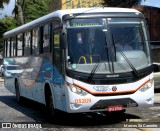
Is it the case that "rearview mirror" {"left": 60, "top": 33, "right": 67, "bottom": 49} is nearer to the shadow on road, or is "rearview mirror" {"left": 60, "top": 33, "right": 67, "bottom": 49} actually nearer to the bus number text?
the bus number text

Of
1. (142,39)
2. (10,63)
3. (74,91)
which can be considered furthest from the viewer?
(10,63)

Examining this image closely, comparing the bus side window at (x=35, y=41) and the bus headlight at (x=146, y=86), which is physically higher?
the bus side window at (x=35, y=41)

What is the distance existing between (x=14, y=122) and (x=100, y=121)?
7.53 feet

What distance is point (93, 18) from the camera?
10.7 meters

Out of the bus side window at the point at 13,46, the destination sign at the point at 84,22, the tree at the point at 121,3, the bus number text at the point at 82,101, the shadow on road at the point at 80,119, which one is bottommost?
the shadow on road at the point at 80,119

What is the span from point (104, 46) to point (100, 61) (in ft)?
1.35

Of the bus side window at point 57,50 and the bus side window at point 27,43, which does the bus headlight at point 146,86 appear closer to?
the bus side window at point 57,50

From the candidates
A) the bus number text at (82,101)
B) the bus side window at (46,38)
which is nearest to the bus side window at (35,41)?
the bus side window at (46,38)

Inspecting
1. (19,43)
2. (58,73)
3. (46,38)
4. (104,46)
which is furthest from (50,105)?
(19,43)

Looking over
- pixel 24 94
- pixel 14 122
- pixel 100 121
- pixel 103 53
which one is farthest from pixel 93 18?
pixel 24 94

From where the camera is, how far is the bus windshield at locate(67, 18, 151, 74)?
33.9ft

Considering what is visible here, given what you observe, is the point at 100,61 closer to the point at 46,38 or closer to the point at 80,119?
the point at 80,119

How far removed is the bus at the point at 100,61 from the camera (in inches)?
400

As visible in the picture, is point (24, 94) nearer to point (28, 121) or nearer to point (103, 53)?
point (28, 121)
